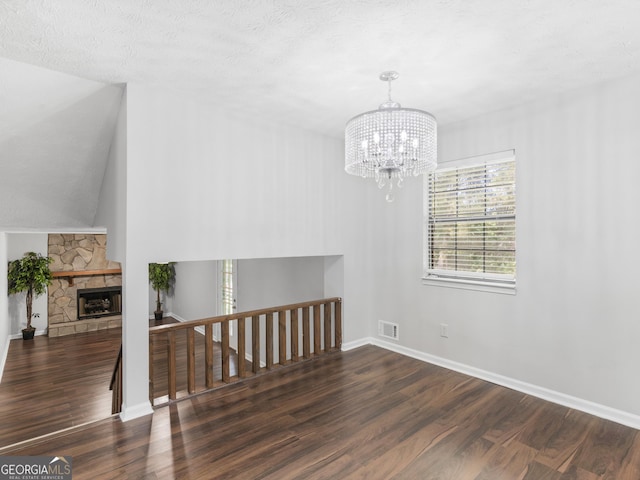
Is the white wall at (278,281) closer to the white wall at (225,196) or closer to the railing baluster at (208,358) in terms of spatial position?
the white wall at (225,196)

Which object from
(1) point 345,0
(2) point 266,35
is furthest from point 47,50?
(1) point 345,0

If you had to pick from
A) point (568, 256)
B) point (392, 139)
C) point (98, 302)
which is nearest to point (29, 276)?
point (98, 302)

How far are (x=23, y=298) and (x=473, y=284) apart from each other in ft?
27.9

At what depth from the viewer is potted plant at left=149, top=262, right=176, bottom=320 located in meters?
8.74

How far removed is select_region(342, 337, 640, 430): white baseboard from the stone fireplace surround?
6555mm

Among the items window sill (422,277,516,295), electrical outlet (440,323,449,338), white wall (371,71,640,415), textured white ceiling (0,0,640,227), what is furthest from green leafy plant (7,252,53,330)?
white wall (371,71,640,415)

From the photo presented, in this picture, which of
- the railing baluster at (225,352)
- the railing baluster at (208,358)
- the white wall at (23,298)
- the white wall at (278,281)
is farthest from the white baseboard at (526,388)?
the white wall at (23,298)

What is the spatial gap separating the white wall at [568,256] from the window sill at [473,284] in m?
0.05

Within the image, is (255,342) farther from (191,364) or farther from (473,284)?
(473,284)

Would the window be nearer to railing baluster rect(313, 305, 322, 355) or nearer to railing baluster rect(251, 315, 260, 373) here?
railing baluster rect(313, 305, 322, 355)

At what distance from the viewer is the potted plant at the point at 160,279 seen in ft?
28.7

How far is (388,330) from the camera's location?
4.46 meters

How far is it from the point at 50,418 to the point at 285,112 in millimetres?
4298

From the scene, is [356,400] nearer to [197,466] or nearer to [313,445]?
[313,445]
